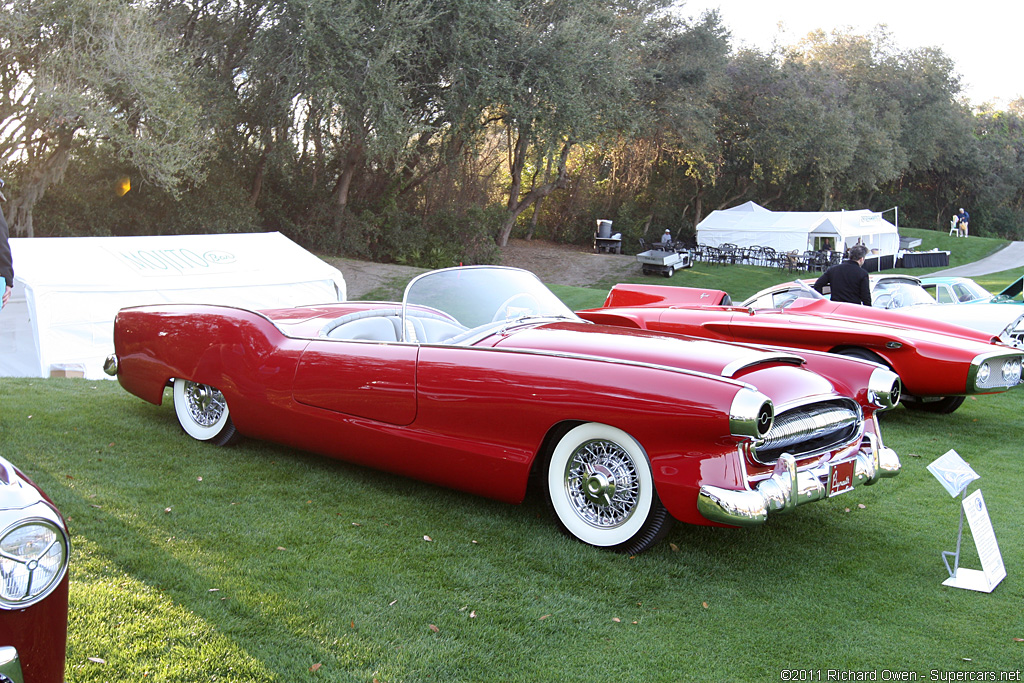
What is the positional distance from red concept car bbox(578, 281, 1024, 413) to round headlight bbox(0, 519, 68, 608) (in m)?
5.80

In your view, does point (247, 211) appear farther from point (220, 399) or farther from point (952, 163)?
point (952, 163)

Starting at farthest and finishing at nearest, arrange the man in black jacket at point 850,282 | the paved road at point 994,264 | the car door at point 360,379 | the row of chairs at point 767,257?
the paved road at point 994,264 → the row of chairs at point 767,257 → the man in black jacket at point 850,282 → the car door at point 360,379

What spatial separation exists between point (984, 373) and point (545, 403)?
4.92m

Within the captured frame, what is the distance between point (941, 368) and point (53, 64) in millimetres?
16203

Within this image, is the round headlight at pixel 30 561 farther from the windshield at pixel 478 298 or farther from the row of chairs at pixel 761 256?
the row of chairs at pixel 761 256

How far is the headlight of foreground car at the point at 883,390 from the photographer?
463 centimetres

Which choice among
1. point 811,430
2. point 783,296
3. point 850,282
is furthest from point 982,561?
point 850,282

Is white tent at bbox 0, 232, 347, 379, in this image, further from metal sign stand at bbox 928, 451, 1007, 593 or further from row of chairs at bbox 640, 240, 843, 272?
row of chairs at bbox 640, 240, 843, 272

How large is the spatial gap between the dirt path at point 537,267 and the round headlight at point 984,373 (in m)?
15.2

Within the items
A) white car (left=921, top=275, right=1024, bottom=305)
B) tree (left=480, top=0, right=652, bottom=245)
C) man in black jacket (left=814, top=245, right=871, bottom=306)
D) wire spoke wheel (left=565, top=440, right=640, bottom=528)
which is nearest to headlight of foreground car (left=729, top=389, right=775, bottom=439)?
wire spoke wheel (left=565, top=440, right=640, bottom=528)

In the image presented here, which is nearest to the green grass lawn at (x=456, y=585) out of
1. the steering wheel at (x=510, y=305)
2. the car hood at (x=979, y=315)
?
the steering wheel at (x=510, y=305)

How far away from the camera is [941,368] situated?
6930mm

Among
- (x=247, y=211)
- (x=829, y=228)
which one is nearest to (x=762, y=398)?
(x=247, y=211)

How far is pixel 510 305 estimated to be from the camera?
5.01 metres
